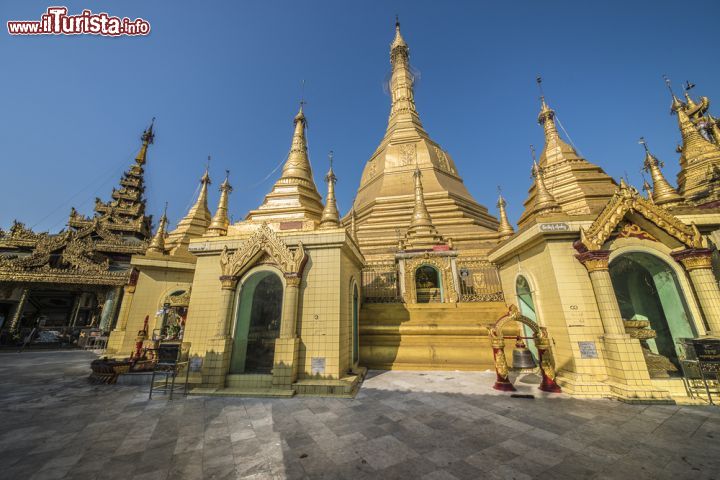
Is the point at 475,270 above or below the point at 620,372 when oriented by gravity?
above

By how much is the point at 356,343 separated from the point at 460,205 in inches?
608

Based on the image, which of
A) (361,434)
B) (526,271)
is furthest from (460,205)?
(361,434)

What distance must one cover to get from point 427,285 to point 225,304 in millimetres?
10812

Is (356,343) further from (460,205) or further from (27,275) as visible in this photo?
(27,275)

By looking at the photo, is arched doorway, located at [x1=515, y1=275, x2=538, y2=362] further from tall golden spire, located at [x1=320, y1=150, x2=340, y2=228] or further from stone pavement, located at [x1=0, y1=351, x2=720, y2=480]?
tall golden spire, located at [x1=320, y1=150, x2=340, y2=228]

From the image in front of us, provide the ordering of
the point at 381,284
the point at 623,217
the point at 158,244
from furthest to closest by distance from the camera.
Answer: the point at 158,244
the point at 381,284
the point at 623,217

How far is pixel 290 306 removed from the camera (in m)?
8.00

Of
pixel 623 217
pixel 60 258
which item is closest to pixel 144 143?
pixel 60 258

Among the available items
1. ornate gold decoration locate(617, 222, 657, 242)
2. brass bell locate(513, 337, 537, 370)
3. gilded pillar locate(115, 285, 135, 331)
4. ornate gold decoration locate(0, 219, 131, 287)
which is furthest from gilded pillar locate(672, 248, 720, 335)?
ornate gold decoration locate(0, 219, 131, 287)

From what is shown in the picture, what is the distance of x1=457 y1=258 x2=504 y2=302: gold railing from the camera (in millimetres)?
12039

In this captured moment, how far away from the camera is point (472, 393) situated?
7.07 meters

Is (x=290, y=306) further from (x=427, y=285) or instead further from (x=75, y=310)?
(x=75, y=310)

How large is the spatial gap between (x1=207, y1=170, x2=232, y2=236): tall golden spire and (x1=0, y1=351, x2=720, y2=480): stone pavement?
5.46 m

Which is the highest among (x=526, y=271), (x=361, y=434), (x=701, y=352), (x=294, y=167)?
(x=294, y=167)
